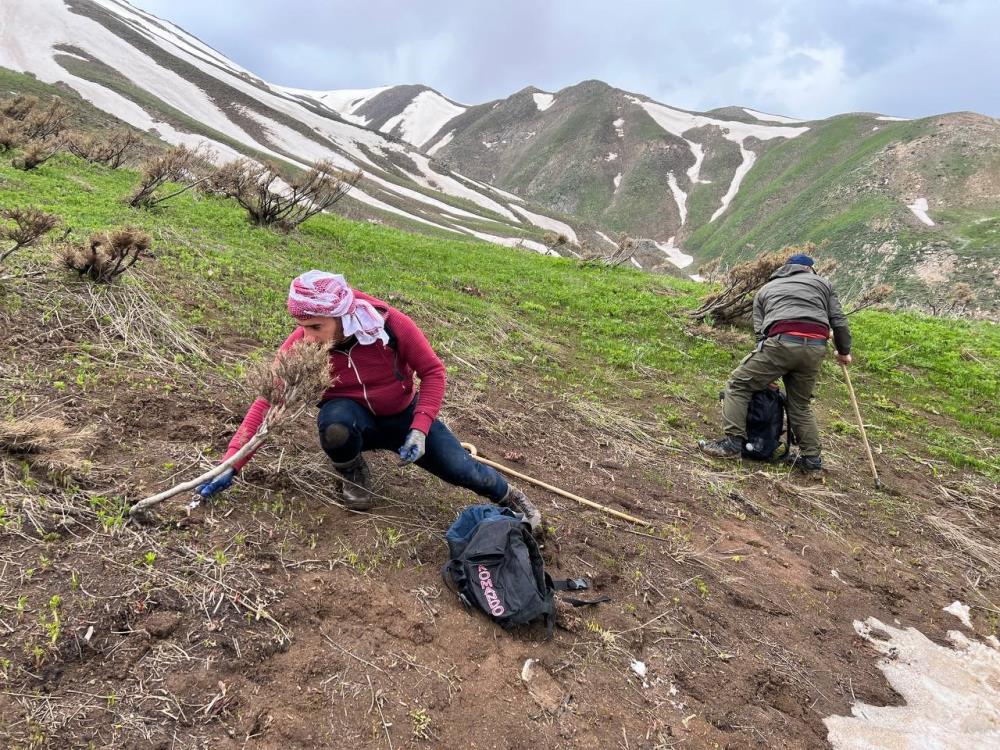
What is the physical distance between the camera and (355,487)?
349 centimetres

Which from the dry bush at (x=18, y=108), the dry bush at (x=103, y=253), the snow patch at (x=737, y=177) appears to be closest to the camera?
the dry bush at (x=103, y=253)

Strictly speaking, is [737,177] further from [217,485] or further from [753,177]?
[217,485]

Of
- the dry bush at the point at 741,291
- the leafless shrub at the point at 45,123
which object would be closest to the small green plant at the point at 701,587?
the dry bush at the point at 741,291

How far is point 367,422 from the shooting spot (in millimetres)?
3375

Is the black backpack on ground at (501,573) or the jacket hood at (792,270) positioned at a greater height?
the jacket hood at (792,270)

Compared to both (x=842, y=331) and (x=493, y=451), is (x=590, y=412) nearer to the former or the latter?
(x=493, y=451)

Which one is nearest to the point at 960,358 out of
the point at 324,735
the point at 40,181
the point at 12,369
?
the point at 324,735

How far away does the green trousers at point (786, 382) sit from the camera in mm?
5562

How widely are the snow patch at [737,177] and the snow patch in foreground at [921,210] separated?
99.1ft

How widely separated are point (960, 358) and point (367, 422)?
11.9 metres

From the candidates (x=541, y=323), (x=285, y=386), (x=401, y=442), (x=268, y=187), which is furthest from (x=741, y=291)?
(x=268, y=187)

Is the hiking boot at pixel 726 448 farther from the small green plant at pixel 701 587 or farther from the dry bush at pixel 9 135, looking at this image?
the dry bush at pixel 9 135

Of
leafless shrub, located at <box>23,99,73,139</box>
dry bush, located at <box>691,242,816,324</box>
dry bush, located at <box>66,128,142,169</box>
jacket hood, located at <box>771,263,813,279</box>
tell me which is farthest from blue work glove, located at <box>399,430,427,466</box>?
dry bush, located at <box>66,128,142,169</box>

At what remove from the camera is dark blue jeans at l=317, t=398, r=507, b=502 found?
3287mm
